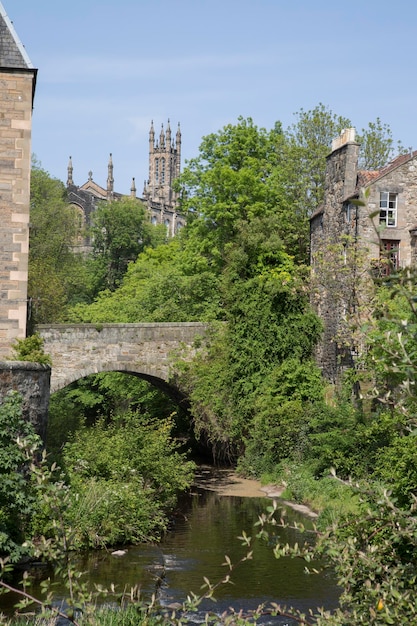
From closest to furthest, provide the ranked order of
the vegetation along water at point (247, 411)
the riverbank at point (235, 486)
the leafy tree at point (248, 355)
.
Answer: the vegetation along water at point (247, 411), the riverbank at point (235, 486), the leafy tree at point (248, 355)

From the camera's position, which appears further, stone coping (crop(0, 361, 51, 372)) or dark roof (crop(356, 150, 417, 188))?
dark roof (crop(356, 150, 417, 188))

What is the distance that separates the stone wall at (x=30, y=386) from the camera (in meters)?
16.0

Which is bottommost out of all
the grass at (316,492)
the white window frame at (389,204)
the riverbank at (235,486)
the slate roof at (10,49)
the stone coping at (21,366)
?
the riverbank at (235,486)

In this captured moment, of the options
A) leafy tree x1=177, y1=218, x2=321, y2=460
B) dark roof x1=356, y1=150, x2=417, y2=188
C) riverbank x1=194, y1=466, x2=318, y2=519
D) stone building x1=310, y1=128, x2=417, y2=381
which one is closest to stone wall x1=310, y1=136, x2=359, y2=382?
stone building x1=310, y1=128, x2=417, y2=381

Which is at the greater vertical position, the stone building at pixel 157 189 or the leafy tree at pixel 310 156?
the stone building at pixel 157 189

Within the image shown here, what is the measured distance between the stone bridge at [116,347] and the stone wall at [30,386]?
11034 millimetres

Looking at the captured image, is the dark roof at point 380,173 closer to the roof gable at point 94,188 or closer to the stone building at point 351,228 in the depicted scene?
the stone building at point 351,228


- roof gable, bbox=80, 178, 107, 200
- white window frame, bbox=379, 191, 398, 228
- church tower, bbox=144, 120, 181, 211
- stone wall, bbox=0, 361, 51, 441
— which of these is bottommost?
stone wall, bbox=0, 361, 51, 441

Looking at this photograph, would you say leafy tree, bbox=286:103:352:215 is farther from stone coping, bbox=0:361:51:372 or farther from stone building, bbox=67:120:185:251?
stone building, bbox=67:120:185:251

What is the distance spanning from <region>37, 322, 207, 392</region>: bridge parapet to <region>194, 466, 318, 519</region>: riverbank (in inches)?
125

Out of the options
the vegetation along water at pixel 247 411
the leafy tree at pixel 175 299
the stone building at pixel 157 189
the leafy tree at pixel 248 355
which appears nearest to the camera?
the vegetation along water at pixel 247 411

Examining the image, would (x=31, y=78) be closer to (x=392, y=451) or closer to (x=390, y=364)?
(x=392, y=451)

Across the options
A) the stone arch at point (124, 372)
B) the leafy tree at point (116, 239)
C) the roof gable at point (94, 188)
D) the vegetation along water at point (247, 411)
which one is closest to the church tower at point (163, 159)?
the roof gable at point (94, 188)

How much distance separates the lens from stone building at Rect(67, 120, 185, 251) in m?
87.1
